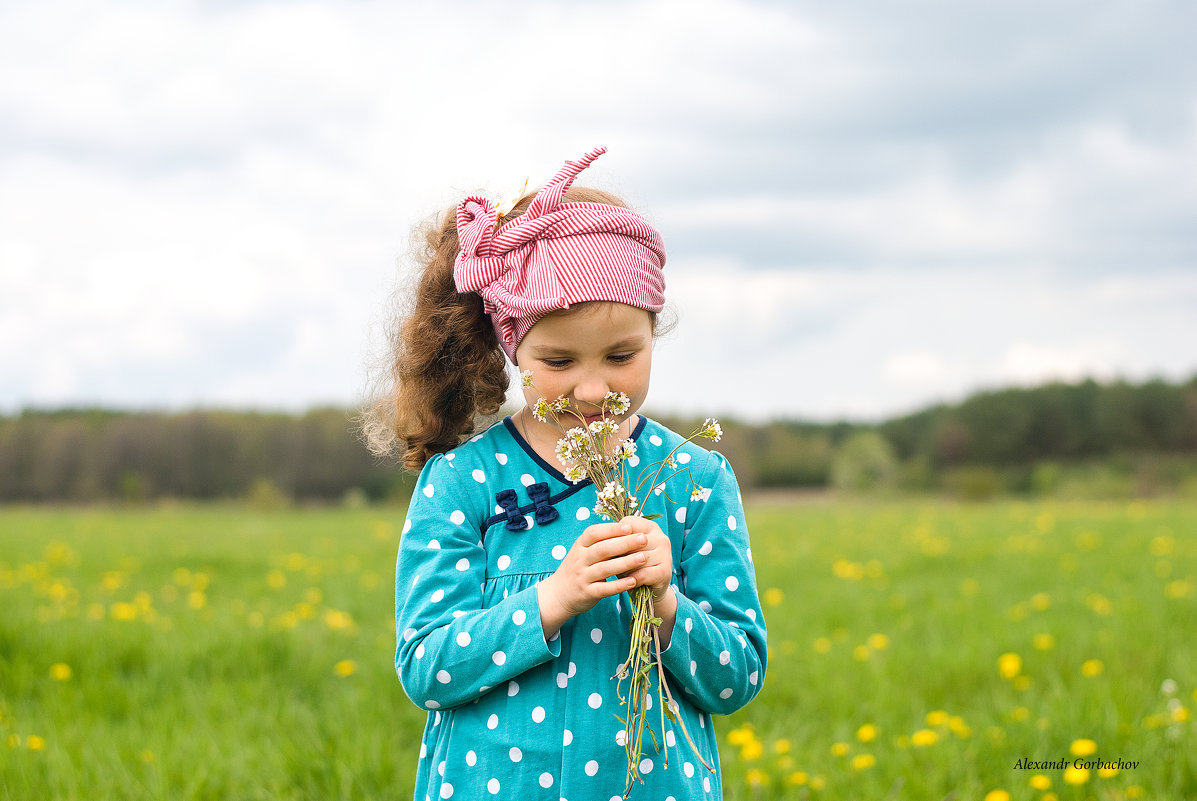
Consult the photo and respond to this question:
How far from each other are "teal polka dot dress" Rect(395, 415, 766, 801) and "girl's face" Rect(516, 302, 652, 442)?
7.2 inches

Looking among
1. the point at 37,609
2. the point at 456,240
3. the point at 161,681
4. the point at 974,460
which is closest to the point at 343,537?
the point at 37,609

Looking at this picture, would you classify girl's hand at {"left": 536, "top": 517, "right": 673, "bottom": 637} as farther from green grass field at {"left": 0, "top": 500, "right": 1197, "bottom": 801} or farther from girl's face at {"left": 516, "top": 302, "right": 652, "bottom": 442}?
green grass field at {"left": 0, "top": 500, "right": 1197, "bottom": 801}

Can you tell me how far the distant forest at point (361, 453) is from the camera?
2584 cm

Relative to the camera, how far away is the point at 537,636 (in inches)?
61.4

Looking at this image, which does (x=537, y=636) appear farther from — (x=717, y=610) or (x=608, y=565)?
(x=717, y=610)

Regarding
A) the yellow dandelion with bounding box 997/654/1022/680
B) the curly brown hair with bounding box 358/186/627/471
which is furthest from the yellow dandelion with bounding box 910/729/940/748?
the curly brown hair with bounding box 358/186/627/471

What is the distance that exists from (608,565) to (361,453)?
86.2 feet

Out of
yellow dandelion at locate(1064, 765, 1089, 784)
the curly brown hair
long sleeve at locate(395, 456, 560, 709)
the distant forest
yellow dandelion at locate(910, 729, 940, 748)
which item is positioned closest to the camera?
long sleeve at locate(395, 456, 560, 709)

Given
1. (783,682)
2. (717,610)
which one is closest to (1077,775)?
(783,682)

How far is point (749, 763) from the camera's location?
10.2ft

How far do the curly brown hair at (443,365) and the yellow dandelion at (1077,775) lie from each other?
6.79 ft

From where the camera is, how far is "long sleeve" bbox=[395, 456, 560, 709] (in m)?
1.58

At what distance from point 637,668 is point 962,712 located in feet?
8.86

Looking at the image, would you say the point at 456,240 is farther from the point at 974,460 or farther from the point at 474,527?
the point at 974,460
